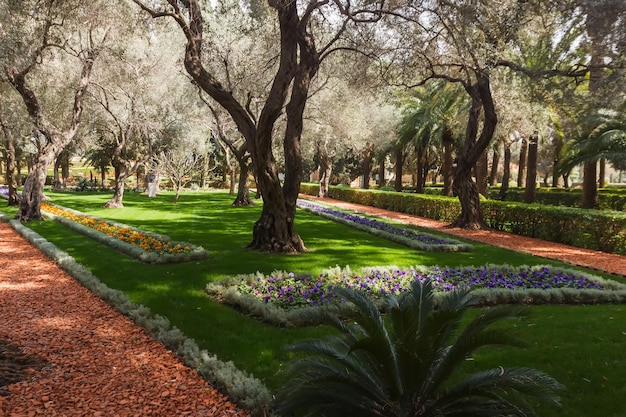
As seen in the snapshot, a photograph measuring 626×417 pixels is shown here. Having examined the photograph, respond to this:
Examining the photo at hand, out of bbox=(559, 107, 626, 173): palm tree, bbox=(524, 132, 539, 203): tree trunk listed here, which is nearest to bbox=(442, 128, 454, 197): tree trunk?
bbox=(524, 132, 539, 203): tree trunk

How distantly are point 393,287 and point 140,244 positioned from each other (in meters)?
6.59

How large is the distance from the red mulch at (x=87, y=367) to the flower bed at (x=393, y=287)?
1.63m

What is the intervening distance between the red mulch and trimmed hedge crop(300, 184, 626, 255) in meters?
12.7

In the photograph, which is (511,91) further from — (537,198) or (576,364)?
(576,364)

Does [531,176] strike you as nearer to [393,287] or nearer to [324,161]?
[324,161]

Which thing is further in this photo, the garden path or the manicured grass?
the garden path

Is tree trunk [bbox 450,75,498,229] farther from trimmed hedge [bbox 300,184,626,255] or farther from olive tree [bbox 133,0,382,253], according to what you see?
olive tree [bbox 133,0,382,253]

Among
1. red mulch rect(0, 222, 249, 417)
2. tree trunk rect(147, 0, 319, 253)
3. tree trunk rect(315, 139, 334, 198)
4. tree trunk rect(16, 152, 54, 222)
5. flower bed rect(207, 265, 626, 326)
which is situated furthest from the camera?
Answer: tree trunk rect(315, 139, 334, 198)

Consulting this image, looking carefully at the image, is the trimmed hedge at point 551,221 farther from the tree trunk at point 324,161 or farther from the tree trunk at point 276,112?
the tree trunk at point 324,161

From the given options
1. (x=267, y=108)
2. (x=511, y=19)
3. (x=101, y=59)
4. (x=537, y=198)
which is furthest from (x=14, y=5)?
(x=537, y=198)

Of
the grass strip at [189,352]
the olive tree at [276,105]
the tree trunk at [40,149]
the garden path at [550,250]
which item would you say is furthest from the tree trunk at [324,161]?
the grass strip at [189,352]

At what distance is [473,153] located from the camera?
1628 centimetres

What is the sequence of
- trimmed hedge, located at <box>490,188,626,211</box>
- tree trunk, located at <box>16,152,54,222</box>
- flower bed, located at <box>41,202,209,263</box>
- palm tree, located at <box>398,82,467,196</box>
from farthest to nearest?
palm tree, located at <box>398,82,467,196</box>
trimmed hedge, located at <box>490,188,626,211</box>
tree trunk, located at <box>16,152,54,222</box>
flower bed, located at <box>41,202,209,263</box>

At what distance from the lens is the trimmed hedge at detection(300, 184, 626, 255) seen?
12.6 metres
